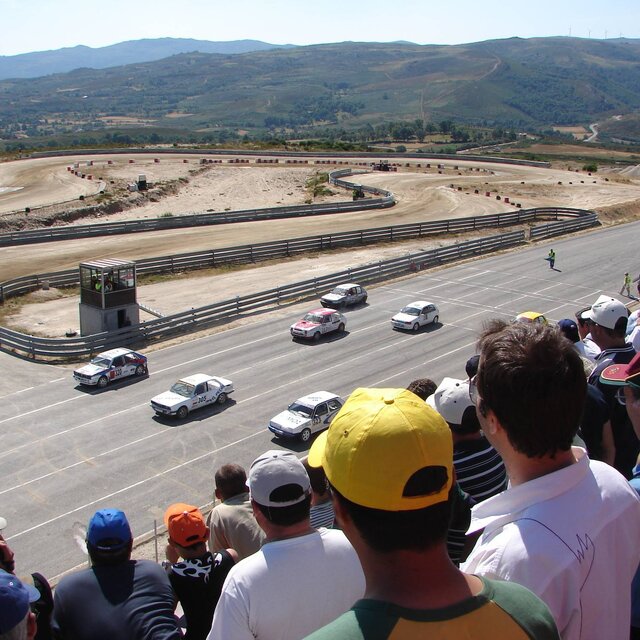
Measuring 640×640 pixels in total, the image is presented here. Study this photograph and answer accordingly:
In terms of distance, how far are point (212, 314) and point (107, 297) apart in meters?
4.80

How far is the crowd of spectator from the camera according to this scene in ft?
8.74

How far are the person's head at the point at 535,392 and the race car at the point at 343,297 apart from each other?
32069 mm

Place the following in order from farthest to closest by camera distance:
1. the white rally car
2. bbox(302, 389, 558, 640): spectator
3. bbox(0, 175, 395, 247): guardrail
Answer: bbox(0, 175, 395, 247): guardrail < the white rally car < bbox(302, 389, 558, 640): spectator

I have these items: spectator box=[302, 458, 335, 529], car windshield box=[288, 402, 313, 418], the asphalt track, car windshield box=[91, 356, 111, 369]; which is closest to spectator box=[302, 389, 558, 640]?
spectator box=[302, 458, 335, 529]

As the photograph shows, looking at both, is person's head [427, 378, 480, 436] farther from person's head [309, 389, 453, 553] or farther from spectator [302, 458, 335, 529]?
person's head [309, 389, 453, 553]

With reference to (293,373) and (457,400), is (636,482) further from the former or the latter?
(293,373)

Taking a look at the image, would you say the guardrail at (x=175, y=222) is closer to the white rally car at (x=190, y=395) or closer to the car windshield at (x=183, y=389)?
the car windshield at (x=183, y=389)

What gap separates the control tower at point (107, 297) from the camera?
3134cm

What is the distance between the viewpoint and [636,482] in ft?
14.3

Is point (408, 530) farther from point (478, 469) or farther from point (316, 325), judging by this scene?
point (316, 325)

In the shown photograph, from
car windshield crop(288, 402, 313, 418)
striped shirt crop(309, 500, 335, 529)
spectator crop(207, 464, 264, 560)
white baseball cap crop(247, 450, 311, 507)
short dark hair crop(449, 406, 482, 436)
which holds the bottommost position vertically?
car windshield crop(288, 402, 313, 418)

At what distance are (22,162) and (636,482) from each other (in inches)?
3837

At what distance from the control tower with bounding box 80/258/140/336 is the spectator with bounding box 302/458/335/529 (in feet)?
87.5

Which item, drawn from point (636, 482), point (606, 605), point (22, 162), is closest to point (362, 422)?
point (606, 605)
